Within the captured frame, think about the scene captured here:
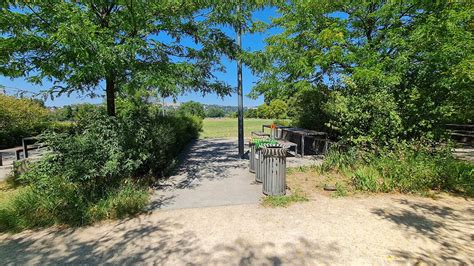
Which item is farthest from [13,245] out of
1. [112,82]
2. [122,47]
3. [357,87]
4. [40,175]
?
[357,87]

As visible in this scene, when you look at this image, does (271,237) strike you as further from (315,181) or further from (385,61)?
(385,61)

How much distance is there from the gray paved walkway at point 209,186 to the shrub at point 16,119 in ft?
36.6

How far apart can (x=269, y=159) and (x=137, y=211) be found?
8.27 ft

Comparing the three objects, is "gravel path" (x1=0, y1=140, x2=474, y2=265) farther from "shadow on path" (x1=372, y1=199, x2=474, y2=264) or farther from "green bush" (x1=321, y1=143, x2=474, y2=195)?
"green bush" (x1=321, y1=143, x2=474, y2=195)

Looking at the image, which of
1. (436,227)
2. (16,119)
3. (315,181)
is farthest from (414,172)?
(16,119)

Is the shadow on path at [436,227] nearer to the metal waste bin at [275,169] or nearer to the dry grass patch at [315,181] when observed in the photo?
the dry grass patch at [315,181]

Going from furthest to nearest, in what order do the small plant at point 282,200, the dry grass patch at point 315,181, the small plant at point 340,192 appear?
the dry grass patch at point 315,181
the small plant at point 340,192
the small plant at point 282,200

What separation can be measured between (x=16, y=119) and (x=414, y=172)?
59.4 ft

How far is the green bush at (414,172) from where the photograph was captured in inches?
191

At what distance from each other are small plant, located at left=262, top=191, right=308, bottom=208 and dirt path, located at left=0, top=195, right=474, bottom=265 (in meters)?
0.17

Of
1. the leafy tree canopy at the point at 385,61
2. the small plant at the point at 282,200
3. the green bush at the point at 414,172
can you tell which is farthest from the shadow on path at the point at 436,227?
the leafy tree canopy at the point at 385,61

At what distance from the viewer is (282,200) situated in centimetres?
447

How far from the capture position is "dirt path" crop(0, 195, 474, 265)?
111 inches

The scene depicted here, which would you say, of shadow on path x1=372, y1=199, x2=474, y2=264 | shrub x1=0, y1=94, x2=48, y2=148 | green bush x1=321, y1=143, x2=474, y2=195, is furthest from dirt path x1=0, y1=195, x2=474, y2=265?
shrub x1=0, y1=94, x2=48, y2=148
